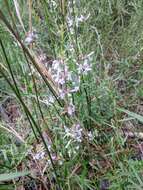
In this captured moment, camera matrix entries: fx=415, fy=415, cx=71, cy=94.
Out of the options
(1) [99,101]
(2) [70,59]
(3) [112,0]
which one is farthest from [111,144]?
(3) [112,0]

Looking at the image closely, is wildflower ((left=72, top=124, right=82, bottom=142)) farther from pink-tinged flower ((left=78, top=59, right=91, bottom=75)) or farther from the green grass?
pink-tinged flower ((left=78, top=59, right=91, bottom=75))

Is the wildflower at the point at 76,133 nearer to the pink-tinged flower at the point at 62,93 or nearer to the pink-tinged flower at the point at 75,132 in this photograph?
the pink-tinged flower at the point at 75,132

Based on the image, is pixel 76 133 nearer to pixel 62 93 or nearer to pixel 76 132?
pixel 76 132

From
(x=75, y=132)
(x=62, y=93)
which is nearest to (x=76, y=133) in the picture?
(x=75, y=132)

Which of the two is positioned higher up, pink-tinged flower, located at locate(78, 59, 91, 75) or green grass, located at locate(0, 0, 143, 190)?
pink-tinged flower, located at locate(78, 59, 91, 75)

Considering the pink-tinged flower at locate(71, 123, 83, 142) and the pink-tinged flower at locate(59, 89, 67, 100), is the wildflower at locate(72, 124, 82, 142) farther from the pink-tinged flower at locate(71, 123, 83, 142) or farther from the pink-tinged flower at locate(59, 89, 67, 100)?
the pink-tinged flower at locate(59, 89, 67, 100)

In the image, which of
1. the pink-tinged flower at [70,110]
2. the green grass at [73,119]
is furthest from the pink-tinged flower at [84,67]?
the pink-tinged flower at [70,110]

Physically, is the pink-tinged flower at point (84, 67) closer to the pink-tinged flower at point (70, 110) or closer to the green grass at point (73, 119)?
the green grass at point (73, 119)

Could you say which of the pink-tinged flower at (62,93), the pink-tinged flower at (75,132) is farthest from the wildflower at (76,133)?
the pink-tinged flower at (62,93)

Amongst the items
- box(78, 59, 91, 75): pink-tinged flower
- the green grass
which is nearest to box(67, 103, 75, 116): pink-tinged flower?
the green grass

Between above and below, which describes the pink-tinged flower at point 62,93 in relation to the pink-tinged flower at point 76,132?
above

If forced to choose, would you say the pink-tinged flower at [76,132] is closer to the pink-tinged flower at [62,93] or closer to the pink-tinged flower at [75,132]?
the pink-tinged flower at [75,132]

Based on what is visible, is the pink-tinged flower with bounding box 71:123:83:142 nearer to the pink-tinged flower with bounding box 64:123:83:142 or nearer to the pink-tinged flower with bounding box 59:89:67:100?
the pink-tinged flower with bounding box 64:123:83:142

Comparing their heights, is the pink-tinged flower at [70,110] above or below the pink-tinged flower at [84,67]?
below
